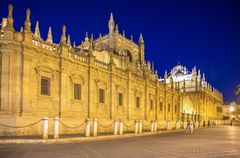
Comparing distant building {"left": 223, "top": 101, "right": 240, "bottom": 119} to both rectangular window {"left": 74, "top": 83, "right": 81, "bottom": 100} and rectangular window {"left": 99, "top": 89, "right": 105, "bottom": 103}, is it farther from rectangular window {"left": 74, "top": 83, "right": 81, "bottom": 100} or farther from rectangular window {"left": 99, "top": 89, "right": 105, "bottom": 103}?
rectangular window {"left": 74, "top": 83, "right": 81, "bottom": 100}

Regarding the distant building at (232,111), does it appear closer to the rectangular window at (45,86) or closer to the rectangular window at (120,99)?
the rectangular window at (120,99)

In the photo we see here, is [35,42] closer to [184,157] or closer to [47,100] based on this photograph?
[47,100]

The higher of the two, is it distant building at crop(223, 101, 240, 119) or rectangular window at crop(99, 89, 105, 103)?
rectangular window at crop(99, 89, 105, 103)

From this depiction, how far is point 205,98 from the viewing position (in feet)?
234

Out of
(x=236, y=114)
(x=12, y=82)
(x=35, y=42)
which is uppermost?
(x=35, y=42)

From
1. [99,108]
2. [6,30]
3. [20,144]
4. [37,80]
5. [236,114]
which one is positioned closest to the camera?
[20,144]

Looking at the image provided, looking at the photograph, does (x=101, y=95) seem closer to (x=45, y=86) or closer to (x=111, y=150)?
(x=45, y=86)

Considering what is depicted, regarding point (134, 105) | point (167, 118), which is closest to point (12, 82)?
point (134, 105)

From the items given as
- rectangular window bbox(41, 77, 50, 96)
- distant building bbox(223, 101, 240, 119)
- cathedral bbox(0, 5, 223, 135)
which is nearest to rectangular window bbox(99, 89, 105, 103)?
cathedral bbox(0, 5, 223, 135)

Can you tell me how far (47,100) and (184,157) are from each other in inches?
513

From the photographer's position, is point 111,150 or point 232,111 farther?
point 232,111

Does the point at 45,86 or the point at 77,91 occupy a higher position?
the point at 45,86

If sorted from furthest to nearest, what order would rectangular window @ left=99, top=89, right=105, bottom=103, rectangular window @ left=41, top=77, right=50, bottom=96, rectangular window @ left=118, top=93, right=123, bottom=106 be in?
rectangular window @ left=118, top=93, right=123, bottom=106, rectangular window @ left=99, top=89, right=105, bottom=103, rectangular window @ left=41, top=77, right=50, bottom=96

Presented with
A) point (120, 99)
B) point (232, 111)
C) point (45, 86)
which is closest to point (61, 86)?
point (45, 86)
